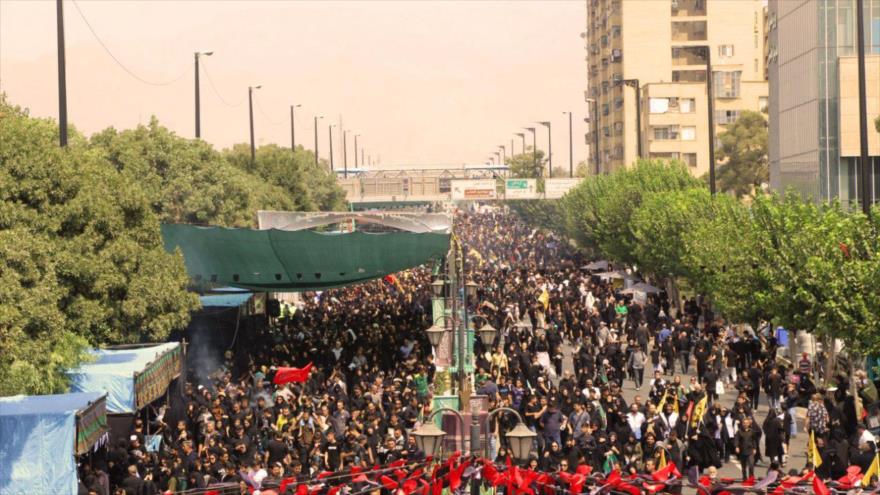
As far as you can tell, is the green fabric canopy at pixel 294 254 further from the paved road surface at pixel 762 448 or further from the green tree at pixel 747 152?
the green tree at pixel 747 152

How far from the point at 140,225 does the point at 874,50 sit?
30398mm

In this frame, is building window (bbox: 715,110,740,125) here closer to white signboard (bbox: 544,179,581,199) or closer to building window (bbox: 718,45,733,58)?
building window (bbox: 718,45,733,58)

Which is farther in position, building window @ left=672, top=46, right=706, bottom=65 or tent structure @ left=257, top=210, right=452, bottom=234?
building window @ left=672, top=46, right=706, bottom=65

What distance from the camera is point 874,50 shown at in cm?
4716

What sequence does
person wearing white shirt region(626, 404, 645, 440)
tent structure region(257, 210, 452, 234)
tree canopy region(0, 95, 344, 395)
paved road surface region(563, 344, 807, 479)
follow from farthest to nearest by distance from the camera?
tent structure region(257, 210, 452, 234)
paved road surface region(563, 344, 807, 479)
person wearing white shirt region(626, 404, 645, 440)
tree canopy region(0, 95, 344, 395)

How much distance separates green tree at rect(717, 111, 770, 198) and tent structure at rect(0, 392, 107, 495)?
69861 millimetres

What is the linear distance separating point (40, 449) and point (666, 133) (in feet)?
273

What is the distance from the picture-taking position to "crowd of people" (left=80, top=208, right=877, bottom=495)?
18812 millimetres

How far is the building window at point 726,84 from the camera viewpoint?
9700 cm

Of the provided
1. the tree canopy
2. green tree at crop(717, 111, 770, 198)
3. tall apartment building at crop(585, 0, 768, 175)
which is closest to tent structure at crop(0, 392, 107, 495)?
the tree canopy

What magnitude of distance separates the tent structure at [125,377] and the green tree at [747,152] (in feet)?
213

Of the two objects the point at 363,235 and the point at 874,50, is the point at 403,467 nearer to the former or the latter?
the point at 363,235

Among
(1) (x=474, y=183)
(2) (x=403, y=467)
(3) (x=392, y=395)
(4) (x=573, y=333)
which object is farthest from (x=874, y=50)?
(1) (x=474, y=183)

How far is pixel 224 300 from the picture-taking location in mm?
34875
